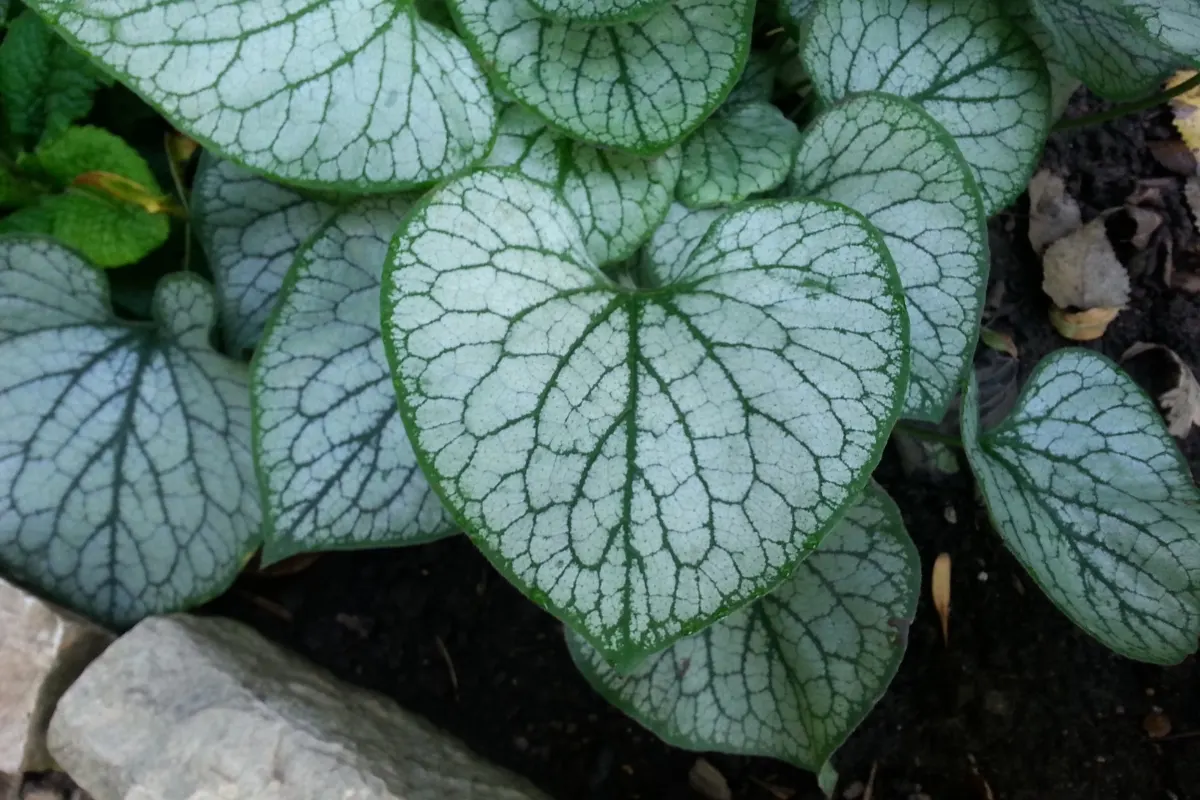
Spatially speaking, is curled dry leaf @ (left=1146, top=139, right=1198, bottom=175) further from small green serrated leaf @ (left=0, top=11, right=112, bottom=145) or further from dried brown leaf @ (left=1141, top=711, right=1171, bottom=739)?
small green serrated leaf @ (left=0, top=11, right=112, bottom=145)

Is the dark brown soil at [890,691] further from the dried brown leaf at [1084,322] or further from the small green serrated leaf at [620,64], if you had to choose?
the small green serrated leaf at [620,64]

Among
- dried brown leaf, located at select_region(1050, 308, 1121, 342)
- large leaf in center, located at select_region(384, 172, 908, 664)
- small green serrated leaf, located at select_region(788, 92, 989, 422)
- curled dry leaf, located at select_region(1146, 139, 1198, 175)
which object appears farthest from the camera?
curled dry leaf, located at select_region(1146, 139, 1198, 175)

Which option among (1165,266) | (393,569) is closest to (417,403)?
(393,569)

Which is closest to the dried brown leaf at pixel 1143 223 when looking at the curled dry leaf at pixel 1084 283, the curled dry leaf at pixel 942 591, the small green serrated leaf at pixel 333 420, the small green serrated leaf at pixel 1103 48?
the curled dry leaf at pixel 1084 283

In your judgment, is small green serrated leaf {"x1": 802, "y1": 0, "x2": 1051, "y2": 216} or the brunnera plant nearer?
the brunnera plant

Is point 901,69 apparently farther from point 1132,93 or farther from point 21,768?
point 21,768

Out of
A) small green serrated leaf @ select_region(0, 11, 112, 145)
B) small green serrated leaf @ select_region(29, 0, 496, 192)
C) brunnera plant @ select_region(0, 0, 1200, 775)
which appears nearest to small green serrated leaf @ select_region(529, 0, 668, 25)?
brunnera plant @ select_region(0, 0, 1200, 775)
